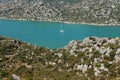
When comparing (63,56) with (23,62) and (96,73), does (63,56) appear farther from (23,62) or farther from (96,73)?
(96,73)

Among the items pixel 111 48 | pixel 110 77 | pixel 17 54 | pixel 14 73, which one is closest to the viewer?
pixel 110 77

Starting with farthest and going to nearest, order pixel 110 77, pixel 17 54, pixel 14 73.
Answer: pixel 17 54 → pixel 14 73 → pixel 110 77

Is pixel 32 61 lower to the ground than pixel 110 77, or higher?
lower

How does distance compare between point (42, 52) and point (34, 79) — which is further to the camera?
point (42, 52)

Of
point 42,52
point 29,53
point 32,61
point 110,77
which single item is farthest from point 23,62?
point 110,77

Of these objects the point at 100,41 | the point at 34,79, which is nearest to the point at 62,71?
the point at 34,79

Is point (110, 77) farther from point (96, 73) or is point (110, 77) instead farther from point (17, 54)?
point (17, 54)
